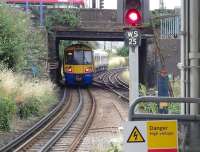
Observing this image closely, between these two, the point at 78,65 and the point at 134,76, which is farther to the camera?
the point at 78,65

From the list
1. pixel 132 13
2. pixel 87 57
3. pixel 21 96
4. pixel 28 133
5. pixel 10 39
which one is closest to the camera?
pixel 132 13

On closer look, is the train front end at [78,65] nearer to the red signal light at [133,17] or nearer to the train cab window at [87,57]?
the train cab window at [87,57]

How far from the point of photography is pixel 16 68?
92.6 ft

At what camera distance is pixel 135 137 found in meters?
5.59

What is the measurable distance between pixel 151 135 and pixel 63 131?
14252mm

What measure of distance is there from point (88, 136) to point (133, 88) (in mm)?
10211

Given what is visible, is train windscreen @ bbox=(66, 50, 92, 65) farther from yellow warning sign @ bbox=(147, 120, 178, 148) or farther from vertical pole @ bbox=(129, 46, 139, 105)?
yellow warning sign @ bbox=(147, 120, 178, 148)

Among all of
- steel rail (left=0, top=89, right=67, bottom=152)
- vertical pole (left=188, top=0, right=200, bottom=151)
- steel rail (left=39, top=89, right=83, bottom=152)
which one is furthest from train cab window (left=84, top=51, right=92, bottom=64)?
vertical pole (left=188, top=0, right=200, bottom=151)

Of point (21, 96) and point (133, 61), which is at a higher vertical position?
point (133, 61)

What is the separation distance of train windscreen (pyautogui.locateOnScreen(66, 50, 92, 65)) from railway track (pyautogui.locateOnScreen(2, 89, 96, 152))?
1261cm

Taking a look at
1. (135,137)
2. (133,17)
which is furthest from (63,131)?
(135,137)

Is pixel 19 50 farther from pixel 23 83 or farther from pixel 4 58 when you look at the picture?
pixel 23 83

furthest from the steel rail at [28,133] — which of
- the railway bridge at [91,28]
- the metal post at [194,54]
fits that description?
the railway bridge at [91,28]

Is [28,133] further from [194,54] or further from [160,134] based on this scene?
[160,134]
